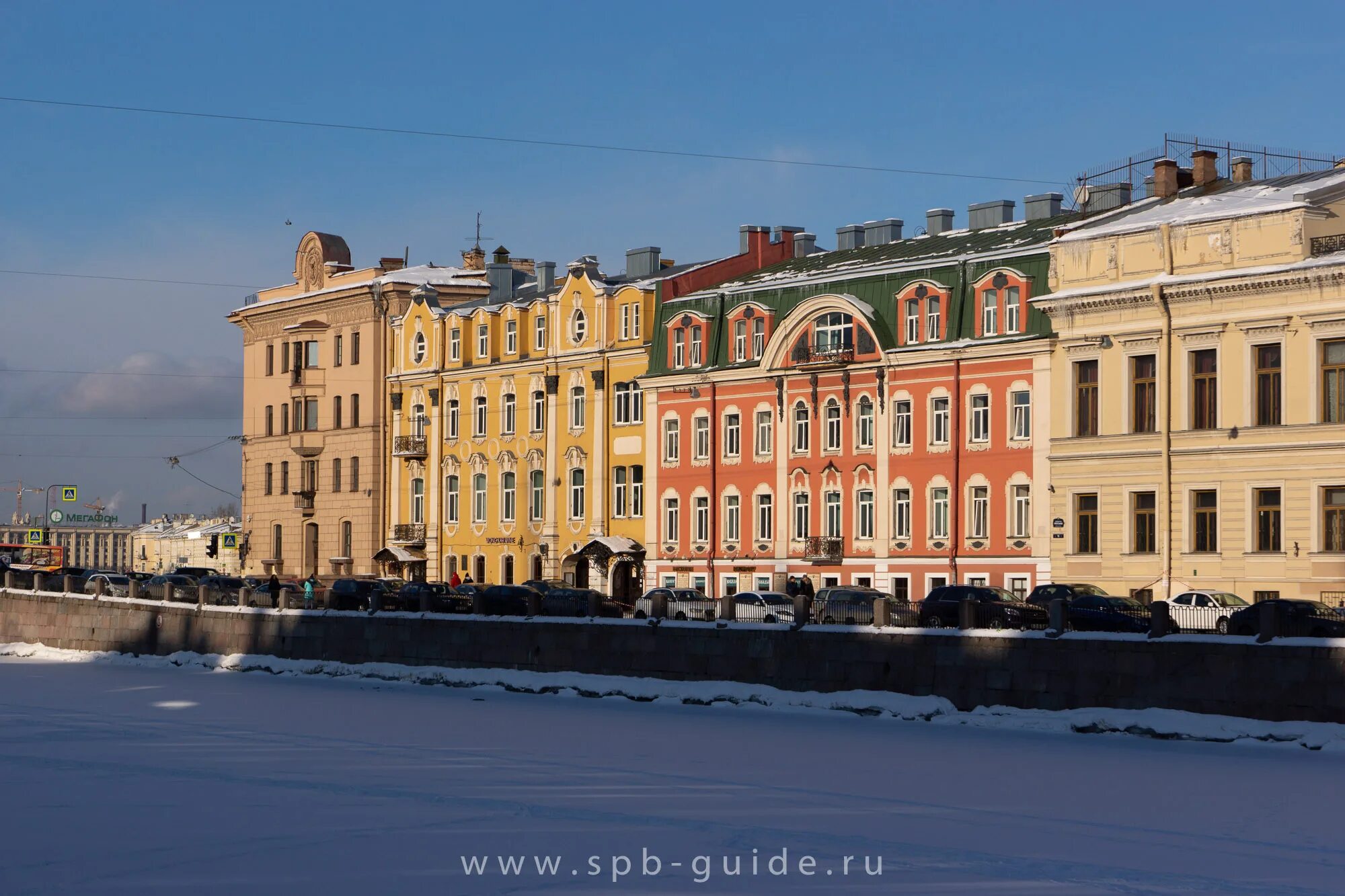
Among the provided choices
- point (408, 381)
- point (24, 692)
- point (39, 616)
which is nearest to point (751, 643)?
point (24, 692)

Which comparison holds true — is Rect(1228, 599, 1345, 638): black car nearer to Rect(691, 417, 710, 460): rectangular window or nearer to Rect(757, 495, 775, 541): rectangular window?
Rect(757, 495, 775, 541): rectangular window

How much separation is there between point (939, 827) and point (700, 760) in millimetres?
7085

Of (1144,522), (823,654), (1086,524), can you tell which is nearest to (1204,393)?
(1144,522)

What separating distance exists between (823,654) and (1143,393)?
15866 millimetres

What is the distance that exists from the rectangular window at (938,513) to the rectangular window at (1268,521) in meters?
10.4

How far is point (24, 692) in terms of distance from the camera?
39.8 meters

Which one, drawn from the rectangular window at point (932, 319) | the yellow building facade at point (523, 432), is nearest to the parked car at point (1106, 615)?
the rectangular window at point (932, 319)

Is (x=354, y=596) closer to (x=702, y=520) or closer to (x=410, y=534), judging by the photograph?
(x=702, y=520)

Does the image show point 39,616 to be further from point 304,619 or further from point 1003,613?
point 1003,613

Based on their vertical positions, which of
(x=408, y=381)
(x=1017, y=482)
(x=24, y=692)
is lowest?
(x=24, y=692)

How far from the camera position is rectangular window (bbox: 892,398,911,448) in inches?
2174

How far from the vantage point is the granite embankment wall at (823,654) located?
29.0 meters

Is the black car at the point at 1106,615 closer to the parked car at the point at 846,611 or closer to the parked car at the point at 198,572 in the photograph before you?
the parked car at the point at 846,611

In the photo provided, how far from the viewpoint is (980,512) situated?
175ft
